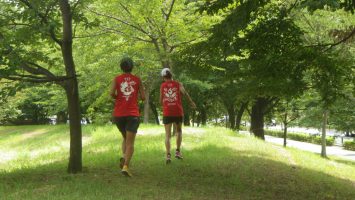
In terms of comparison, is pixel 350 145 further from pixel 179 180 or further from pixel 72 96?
pixel 72 96

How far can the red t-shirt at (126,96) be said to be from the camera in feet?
21.6

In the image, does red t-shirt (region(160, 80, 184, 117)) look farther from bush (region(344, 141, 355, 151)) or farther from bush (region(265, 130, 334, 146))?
Answer: bush (region(265, 130, 334, 146))

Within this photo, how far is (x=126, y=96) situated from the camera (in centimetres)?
661

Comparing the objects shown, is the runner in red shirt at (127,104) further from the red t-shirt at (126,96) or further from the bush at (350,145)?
the bush at (350,145)

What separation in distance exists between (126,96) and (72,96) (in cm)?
109

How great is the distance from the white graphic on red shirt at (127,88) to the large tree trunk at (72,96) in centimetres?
97

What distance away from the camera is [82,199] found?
519 centimetres

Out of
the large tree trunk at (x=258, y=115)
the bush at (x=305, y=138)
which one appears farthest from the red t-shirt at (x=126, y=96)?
the bush at (x=305, y=138)

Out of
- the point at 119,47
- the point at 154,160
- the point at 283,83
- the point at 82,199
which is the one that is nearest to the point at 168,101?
the point at 154,160

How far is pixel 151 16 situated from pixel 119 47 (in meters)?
2.09

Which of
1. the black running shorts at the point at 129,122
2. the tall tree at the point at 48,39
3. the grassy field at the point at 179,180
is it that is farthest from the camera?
the tall tree at the point at 48,39

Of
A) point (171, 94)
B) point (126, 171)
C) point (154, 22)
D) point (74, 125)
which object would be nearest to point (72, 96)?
point (74, 125)

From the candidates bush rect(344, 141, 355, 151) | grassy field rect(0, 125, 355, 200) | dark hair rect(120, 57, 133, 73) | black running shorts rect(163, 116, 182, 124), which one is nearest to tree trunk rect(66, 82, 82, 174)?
grassy field rect(0, 125, 355, 200)

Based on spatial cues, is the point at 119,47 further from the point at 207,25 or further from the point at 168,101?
the point at 168,101
